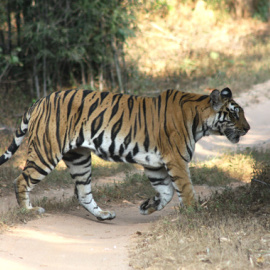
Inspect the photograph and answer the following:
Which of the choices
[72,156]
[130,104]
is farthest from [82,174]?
[130,104]

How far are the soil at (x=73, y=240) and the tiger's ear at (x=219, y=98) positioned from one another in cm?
167

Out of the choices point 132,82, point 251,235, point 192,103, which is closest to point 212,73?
point 132,82

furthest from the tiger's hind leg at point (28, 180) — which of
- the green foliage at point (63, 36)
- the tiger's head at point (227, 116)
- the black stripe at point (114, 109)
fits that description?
the green foliage at point (63, 36)

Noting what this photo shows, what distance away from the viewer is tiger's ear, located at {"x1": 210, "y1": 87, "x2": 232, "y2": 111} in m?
5.99

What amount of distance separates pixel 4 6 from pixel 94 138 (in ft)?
21.5

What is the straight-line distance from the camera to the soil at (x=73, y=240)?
14.8 ft

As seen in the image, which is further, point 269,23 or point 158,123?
point 269,23

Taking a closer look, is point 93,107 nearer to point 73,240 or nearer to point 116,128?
point 116,128

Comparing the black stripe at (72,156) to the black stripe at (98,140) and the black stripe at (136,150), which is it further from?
the black stripe at (136,150)

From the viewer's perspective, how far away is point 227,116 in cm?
609

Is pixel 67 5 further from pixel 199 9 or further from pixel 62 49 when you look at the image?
pixel 199 9

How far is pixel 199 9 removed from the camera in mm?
19125

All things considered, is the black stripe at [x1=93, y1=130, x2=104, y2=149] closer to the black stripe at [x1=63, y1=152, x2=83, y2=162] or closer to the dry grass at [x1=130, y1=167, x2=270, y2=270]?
the black stripe at [x1=63, y1=152, x2=83, y2=162]

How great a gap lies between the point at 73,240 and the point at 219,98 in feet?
8.19
